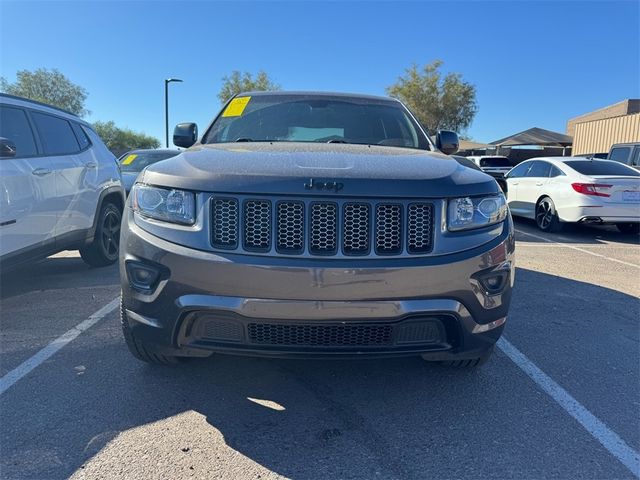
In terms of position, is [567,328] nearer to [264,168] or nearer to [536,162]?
[264,168]

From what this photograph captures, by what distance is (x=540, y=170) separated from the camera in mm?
9930

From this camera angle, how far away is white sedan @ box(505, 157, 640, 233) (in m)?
8.27

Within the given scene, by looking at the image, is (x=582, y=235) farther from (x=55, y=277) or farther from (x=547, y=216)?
(x=55, y=277)

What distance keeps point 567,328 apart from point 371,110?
240 cm

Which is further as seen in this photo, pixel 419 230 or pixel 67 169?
pixel 67 169

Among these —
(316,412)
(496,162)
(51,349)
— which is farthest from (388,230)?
(496,162)

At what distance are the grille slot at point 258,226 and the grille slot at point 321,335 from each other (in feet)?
1.27

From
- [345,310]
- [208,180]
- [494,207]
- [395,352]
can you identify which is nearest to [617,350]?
[494,207]

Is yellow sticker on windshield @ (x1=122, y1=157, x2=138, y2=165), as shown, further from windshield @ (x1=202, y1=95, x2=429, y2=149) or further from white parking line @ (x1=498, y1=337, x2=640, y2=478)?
white parking line @ (x1=498, y1=337, x2=640, y2=478)

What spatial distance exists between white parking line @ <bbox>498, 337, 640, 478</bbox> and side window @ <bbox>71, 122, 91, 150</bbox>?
4.65 metres

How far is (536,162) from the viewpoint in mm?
10180

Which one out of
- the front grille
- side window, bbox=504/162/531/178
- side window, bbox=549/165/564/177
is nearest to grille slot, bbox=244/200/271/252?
the front grille

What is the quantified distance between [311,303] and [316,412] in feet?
2.43

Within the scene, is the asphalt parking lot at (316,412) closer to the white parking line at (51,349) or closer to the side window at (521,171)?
the white parking line at (51,349)
